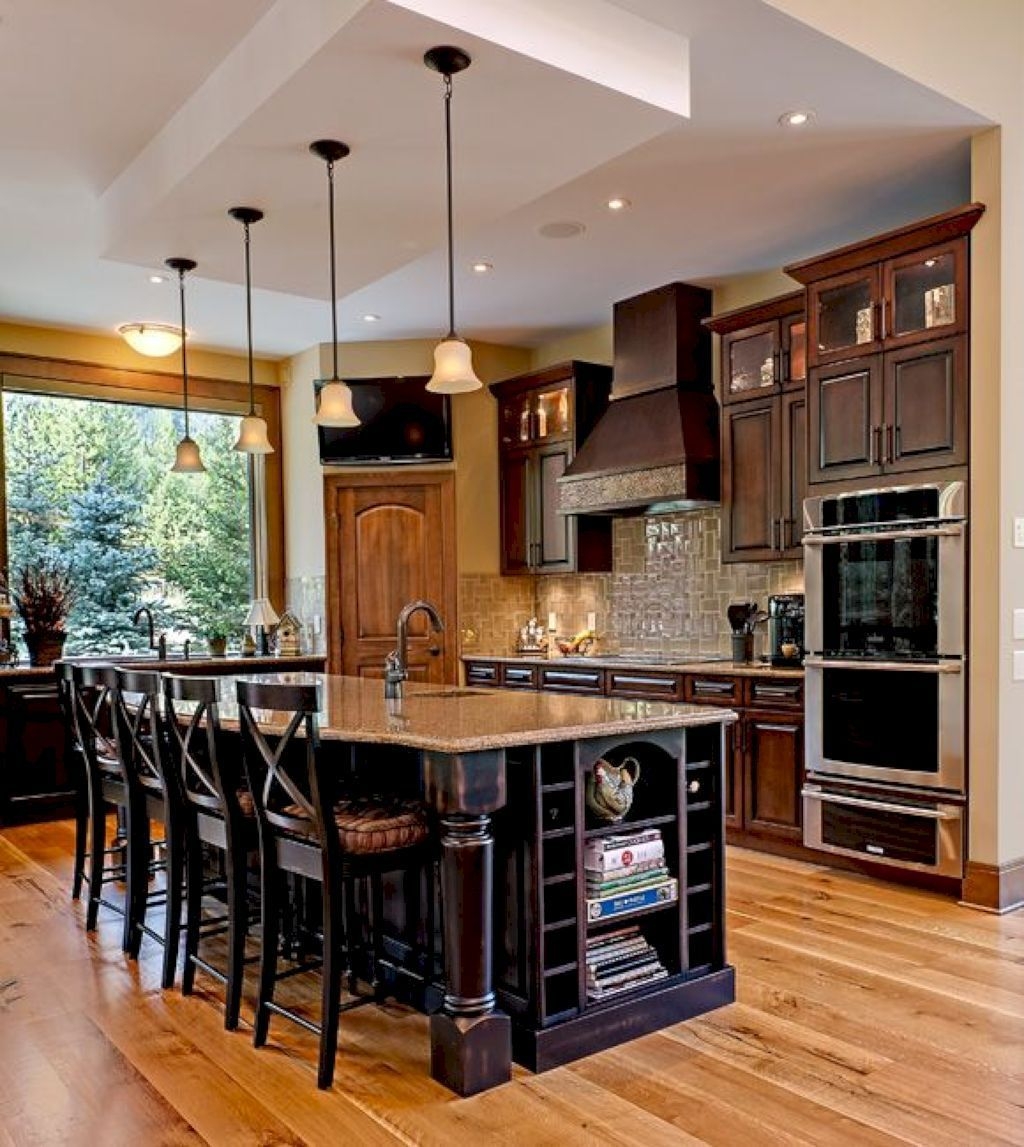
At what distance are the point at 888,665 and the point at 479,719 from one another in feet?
6.83

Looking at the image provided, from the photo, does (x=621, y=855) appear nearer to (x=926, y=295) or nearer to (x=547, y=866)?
(x=547, y=866)

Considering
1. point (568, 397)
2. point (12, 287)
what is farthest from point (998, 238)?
point (12, 287)

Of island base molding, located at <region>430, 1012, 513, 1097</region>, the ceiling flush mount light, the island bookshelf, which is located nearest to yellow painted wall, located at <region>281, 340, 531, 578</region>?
the ceiling flush mount light

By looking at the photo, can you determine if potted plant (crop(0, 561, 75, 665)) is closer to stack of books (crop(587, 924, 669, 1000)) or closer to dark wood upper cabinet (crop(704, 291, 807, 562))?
dark wood upper cabinet (crop(704, 291, 807, 562))

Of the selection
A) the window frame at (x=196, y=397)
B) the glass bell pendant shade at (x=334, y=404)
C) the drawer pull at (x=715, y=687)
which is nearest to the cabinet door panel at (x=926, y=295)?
the drawer pull at (x=715, y=687)

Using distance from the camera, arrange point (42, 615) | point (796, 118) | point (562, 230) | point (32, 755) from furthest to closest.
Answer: point (42, 615)
point (32, 755)
point (562, 230)
point (796, 118)

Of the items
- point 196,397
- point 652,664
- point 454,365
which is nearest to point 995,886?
point 652,664

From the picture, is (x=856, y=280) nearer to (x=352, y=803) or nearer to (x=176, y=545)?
(x=352, y=803)

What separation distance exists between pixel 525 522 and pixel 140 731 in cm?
365

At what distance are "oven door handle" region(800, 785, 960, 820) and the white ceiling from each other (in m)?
2.65

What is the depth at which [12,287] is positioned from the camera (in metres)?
5.64

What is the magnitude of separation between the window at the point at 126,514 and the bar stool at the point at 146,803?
350 cm

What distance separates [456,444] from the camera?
6.85 meters

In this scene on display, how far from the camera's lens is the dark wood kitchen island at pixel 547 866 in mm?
2479
